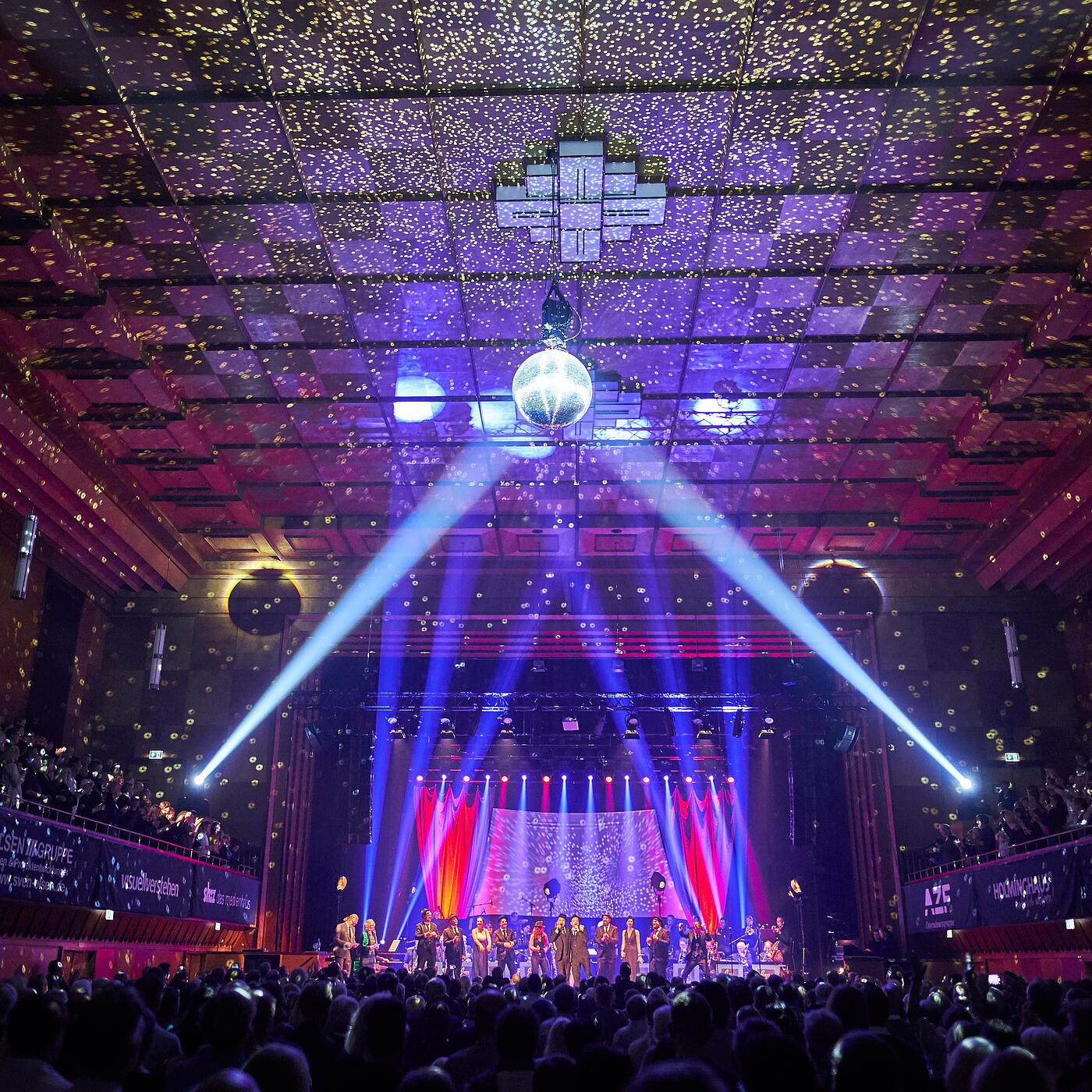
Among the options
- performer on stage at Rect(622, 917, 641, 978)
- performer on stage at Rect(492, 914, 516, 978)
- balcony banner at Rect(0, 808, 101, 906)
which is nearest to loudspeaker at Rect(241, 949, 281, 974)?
balcony banner at Rect(0, 808, 101, 906)

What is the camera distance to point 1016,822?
12.2m

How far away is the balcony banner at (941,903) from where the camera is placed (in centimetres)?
1249

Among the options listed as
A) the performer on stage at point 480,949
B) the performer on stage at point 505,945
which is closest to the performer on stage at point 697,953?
the performer on stage at point 505,945

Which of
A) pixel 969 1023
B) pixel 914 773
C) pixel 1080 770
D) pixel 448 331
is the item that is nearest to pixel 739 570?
pixel 914 773

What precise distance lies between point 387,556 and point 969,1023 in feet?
42.0

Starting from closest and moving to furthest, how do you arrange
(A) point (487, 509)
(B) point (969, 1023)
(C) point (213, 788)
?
(B) point (969, 1023) → (A) point (487, 509) → (C) point (213, 788)

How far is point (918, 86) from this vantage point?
753 centimetres

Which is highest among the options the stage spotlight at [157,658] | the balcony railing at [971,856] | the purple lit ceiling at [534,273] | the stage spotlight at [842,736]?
the purple lit ceiling at [534,273]

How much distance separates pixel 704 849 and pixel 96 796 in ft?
42.0

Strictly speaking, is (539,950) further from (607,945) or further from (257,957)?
(257,957)

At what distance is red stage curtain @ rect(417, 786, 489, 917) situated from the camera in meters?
20.4

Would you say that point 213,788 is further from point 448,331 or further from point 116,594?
point 448,331

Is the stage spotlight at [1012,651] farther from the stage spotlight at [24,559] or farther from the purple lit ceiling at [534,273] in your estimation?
the stage spotlight at [24,559]

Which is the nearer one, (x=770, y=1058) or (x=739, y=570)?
(x=770, y=1058)
